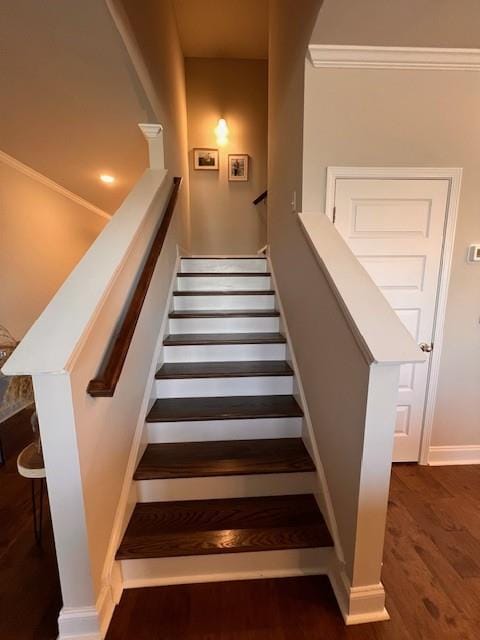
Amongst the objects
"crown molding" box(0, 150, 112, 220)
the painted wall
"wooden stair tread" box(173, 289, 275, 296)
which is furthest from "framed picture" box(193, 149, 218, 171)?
"wooden stair tread" box(173, 289, 275, 296)

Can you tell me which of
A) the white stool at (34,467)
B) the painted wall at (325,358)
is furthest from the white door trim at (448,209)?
the white stool at (34,467)

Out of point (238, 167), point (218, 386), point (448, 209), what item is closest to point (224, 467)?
point (218, 386)

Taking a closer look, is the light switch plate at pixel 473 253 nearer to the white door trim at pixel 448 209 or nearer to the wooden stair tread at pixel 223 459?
the white door trim at pixel 448 209

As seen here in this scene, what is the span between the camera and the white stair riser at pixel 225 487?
1.54 meters

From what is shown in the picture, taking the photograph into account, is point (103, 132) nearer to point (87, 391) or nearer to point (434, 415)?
→ point (87, 391)

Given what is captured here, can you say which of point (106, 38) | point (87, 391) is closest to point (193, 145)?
point (106, 38)

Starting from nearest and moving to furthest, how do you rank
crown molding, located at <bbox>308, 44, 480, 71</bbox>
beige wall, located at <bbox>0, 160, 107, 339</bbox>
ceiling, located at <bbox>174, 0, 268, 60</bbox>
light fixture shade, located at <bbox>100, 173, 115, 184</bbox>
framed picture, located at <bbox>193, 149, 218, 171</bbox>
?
1. crown molding, located at <bbox>308, 44, 480, 71</bbox>
2. beige wall, located at <bbox>0, 160, 107, 339</bbox>
3. ceiling, located at <bbox>174, 0, 268, 60</bbox>
4. light fixture shade, located at <bbox>100, 173, 115, 184</bbox>
5. framed picture, located at <bbox>193, 149, 218, 171</bbox>

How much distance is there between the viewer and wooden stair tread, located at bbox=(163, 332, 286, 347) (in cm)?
220

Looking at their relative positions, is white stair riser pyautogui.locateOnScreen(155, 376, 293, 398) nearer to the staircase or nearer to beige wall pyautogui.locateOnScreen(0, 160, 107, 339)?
the staircase

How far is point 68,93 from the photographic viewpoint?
2166mm

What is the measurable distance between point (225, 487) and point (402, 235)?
1.82m

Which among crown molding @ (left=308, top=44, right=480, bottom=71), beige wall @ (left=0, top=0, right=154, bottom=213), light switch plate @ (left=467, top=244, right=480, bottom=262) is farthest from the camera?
light switch plate @ (left=467, top=244, right=480, bottom=262)

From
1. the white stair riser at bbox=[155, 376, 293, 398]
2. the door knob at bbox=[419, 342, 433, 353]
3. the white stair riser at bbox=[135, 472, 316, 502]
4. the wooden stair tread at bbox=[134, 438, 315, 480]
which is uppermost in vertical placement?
the door knob at bbox=[419, 342, 433, 353]

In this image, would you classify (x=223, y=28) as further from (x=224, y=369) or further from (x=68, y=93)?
(x=224, y=369)
